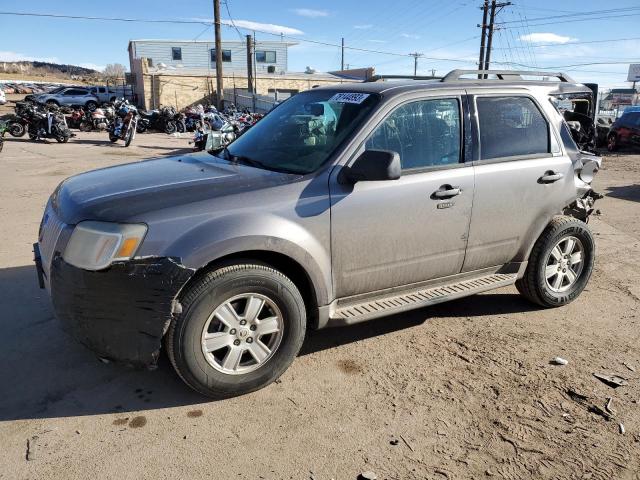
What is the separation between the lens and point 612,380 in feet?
11.2

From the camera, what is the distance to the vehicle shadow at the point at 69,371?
9.89 feet

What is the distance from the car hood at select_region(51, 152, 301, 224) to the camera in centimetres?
287

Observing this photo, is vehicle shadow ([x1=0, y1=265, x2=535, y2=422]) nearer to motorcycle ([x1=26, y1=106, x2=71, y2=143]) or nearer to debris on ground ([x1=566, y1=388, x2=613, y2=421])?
debris on ground ([x1=566, y1=388, x2=613, y2=421])

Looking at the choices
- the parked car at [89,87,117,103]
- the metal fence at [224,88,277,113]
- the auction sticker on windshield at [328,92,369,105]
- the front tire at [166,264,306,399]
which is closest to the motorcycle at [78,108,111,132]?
the metal fence at [224,88,277,113]

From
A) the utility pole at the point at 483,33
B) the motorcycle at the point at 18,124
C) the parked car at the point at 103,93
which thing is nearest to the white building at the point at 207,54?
the parked car at the point at 103,93

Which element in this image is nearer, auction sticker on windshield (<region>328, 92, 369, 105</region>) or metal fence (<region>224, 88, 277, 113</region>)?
auction sticker on windshield (<region>328, 92, 369, 105</region>)

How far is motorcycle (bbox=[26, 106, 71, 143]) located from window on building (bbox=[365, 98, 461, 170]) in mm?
17916

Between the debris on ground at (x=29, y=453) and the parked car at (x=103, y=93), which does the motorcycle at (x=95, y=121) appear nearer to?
the parked car at (x=103, y=93)

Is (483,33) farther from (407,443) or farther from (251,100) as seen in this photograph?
(407,443)

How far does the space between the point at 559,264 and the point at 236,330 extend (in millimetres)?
2969

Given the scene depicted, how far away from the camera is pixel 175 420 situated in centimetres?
290

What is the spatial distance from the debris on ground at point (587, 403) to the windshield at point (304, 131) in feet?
7.07

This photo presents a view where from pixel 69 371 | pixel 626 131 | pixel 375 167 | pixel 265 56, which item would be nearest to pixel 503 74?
pixel 375 167

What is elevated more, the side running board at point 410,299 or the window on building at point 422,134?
the window on building at point 422,134
